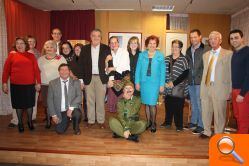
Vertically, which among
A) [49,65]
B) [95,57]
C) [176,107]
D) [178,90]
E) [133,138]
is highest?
[95,57]

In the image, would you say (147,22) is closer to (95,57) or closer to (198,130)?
(95,57)

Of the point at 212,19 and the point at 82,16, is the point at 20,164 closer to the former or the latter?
the point at 82,16

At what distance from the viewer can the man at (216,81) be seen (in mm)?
3105

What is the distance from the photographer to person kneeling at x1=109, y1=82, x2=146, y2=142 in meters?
3.31

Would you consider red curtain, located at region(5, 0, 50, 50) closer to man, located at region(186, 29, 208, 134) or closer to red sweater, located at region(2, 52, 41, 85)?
red sweater, located at region(2, 52, 41, 85)

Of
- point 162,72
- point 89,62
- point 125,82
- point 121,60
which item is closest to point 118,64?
point 121,60

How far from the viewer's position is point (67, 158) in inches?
113

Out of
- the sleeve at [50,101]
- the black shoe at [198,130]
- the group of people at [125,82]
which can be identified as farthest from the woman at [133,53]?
the sleeve at [50,101]

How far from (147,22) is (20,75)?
4338 mm

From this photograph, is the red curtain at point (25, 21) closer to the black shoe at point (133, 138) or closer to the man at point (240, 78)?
the black shoe at point (133, 138)

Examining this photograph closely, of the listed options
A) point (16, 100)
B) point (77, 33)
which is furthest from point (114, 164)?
point (77, 33)

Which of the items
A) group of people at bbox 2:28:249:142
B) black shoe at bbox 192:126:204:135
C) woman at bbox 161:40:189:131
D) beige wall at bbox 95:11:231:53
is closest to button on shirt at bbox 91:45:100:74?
group of people at bbox 2:28:249:142

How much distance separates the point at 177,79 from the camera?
3621 mm

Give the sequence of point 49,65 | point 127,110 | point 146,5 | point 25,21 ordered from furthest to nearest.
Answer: point 146,5 < point 25,21 < point 49,65 < point 127,110
